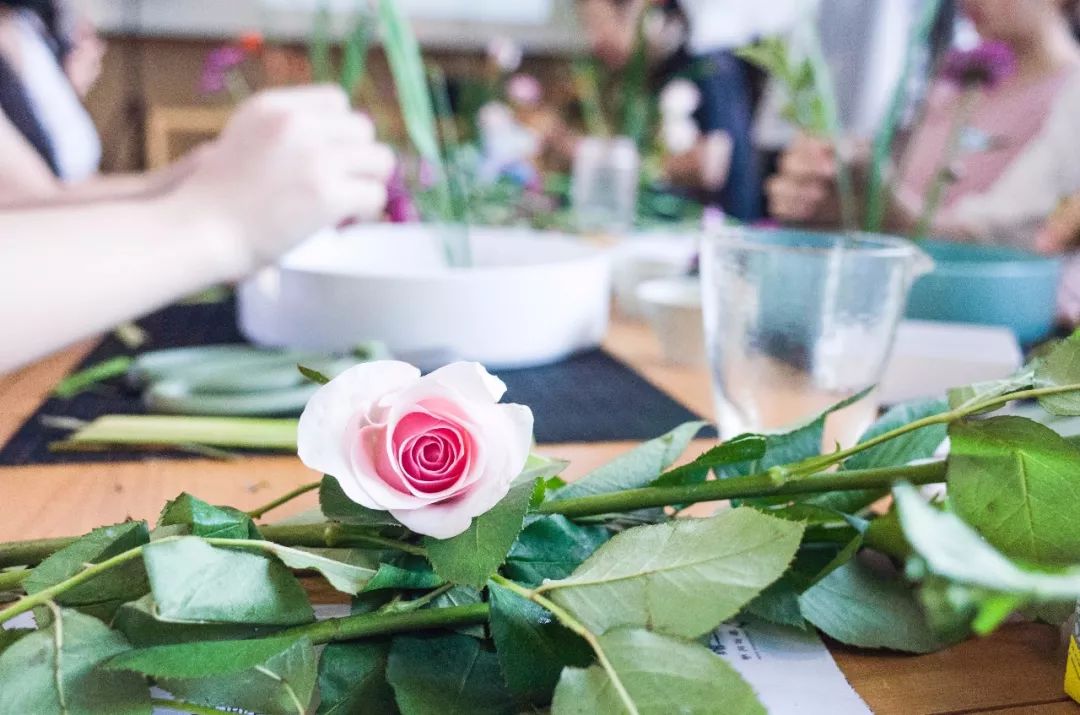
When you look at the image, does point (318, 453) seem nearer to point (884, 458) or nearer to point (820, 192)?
point (884, 458)

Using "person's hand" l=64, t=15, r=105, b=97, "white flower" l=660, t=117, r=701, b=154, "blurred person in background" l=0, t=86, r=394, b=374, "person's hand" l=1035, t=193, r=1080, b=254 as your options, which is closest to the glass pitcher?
"blurred person in background" l=0, t=86, r=394, b=374

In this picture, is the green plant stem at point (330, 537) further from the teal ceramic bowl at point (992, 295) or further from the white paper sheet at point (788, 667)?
the teal ceramic bowl at point (992, 295)

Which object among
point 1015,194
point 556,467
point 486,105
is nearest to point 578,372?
point 556,467

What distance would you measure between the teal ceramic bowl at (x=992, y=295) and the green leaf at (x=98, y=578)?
0.56 m

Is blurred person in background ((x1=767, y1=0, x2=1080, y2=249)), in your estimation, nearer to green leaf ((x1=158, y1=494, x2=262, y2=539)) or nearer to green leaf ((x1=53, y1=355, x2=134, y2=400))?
green leaf ((x1=53, y1=355, x2=134, y2=400))

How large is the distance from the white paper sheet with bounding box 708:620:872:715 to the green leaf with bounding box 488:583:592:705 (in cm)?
4

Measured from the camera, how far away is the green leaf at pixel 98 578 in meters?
0.18

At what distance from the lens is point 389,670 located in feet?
0.60

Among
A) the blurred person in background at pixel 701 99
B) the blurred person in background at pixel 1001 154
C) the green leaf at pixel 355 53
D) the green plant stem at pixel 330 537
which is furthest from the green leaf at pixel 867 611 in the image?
the blurred person in background at pixel 701 99

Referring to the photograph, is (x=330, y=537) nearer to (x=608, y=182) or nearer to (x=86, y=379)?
(x=86, y=379)

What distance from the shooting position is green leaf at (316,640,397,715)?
0.18 meters

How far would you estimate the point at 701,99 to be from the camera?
2.26 metres

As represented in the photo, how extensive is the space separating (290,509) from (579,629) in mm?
168

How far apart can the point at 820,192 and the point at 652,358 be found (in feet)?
2.45
